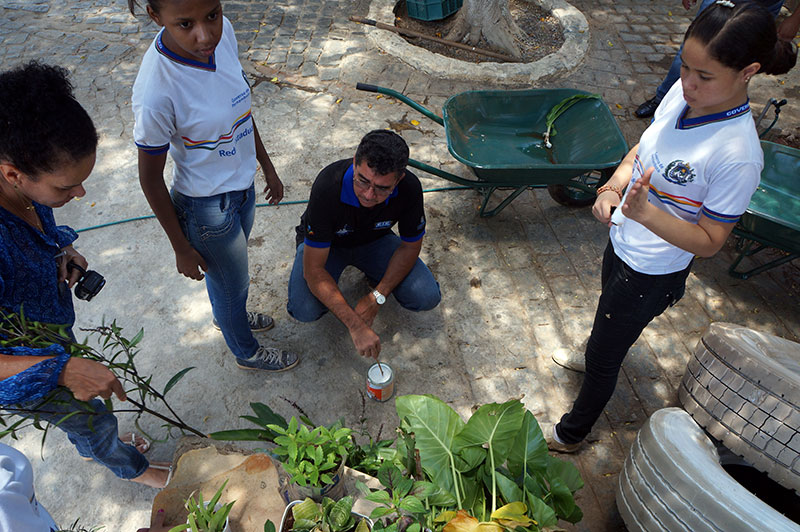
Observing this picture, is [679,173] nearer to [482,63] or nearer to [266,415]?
[266,415]

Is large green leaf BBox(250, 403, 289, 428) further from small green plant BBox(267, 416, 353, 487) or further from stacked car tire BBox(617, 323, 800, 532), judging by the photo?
stacked car tire BBox(617, 323, 800, 532)

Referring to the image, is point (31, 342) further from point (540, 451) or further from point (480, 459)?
point (540, 451)

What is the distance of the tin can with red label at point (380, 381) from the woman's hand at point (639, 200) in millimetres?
1450

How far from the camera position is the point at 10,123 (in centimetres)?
136

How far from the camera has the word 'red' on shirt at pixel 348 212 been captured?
2.59 meters

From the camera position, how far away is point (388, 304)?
3324 millimetres

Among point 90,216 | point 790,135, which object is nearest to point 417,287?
point 90,216

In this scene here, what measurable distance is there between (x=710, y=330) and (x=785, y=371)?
13.3 inches

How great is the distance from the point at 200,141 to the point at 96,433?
1208mm

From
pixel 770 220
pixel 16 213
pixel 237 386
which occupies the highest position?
pixel 16 213

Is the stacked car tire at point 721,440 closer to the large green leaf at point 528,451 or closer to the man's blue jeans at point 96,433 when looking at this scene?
the large green leaf at point 528,451

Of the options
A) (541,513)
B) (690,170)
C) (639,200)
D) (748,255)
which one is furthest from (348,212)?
(748,255)

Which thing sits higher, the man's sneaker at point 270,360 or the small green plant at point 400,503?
the small green plant at point 400,503

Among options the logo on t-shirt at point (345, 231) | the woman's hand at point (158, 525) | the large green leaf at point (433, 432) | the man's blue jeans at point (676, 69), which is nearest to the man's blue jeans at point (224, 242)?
the logo on t-shirt at point (345, 231)
